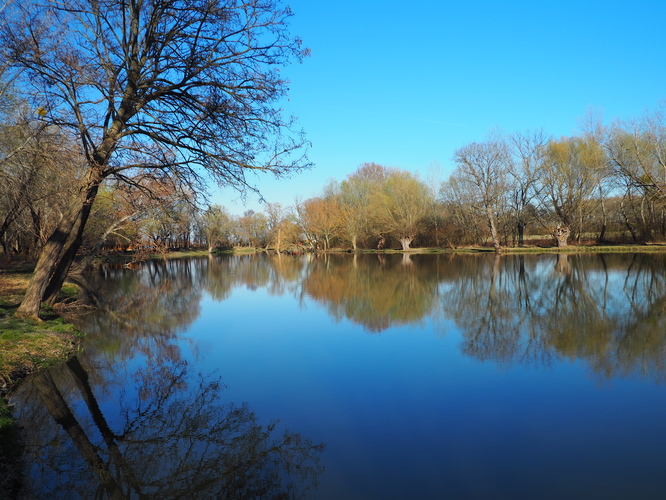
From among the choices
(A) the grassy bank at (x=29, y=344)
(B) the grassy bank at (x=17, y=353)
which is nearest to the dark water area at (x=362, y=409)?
(B) the grassy bank at (x=17, y=353)

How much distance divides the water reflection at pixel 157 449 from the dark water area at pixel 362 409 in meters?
0.02

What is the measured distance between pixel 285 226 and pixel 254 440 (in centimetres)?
5466

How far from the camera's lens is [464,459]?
3.93 meters

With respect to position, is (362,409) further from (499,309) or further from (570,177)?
(570,177)

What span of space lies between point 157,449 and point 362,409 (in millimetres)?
2307

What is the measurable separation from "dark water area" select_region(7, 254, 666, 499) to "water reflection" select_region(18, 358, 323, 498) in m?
0.02

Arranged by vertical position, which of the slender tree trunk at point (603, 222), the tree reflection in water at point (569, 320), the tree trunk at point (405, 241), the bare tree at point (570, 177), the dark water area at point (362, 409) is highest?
the bare tree at point (570, 177)

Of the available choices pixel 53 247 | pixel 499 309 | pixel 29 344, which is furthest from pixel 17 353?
pixel 499 309

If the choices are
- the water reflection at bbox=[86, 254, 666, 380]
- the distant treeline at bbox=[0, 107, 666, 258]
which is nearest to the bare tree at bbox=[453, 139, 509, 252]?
the distant treeline at bbox=[0, 107, 666, 258]

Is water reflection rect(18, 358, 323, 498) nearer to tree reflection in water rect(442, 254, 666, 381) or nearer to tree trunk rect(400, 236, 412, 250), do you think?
tree reflection in water rect(442, 254, 666, 381)

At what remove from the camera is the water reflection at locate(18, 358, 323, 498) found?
11.8ft

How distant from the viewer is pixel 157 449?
Answer: 422 cm

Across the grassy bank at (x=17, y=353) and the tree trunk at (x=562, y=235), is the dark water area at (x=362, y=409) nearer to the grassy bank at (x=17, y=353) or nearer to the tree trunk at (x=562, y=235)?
the grassy bank at (x=17, y=353)

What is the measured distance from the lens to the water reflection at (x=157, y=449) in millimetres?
3588
